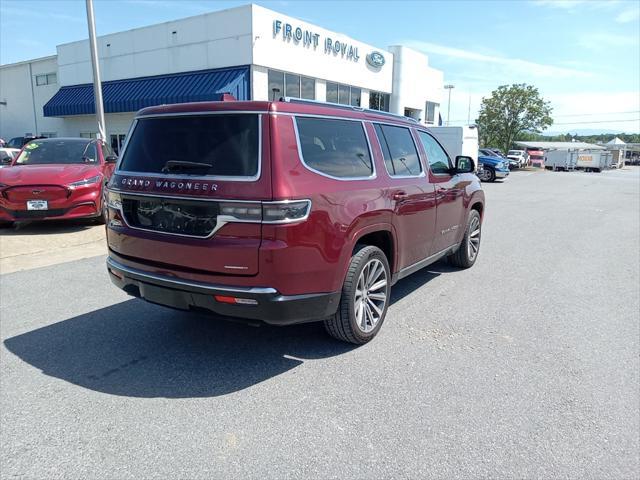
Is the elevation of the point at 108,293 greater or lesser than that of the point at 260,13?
lesser

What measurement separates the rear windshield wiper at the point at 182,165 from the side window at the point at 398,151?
172 cm

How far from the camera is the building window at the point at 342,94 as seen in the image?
24672mm

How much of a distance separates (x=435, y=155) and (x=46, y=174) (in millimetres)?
6793

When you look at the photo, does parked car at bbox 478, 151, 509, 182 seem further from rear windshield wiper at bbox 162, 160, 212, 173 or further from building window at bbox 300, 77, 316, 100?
rear windshield wiper at bbox 162, 160, 212, 173

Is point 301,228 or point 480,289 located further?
point 480,289

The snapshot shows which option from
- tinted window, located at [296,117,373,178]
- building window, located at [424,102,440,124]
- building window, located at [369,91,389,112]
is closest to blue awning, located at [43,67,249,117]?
building window, located at [369,91,389,112]

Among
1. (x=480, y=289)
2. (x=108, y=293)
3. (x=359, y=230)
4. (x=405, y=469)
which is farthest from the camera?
(x=480, y=289)

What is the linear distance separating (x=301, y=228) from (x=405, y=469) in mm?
1567

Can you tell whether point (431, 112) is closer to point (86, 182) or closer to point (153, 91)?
point (153, 91)

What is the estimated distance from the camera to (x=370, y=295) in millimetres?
4039

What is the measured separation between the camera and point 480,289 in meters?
5.72

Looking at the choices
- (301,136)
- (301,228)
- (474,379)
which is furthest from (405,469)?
(301,136)

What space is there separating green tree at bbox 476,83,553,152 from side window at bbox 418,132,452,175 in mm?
48540

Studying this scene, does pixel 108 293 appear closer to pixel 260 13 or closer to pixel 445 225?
pixel 445 225
